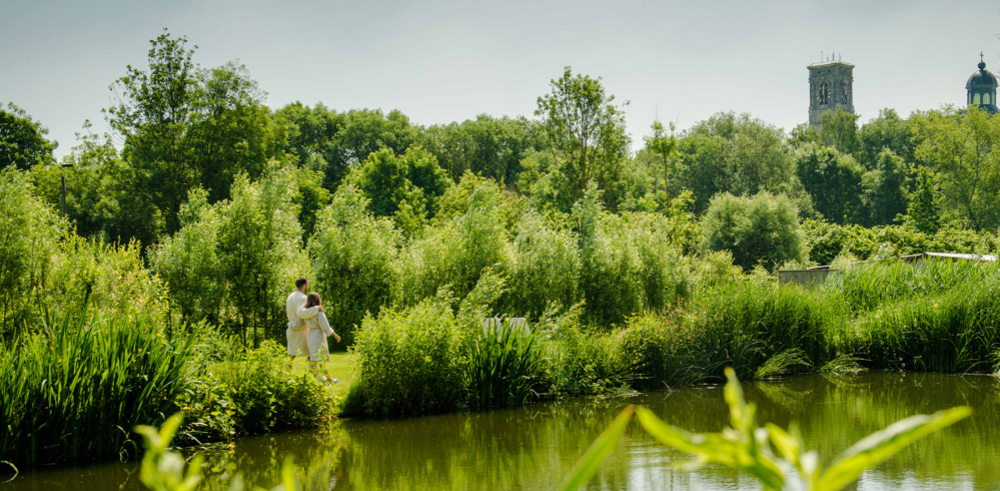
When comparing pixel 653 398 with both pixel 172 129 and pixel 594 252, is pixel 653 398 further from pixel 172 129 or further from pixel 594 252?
pixel 172 129

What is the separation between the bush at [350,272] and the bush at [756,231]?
79.9ft

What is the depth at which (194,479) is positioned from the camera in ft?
1.76

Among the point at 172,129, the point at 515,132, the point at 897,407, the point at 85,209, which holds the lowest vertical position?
the point at 897,407

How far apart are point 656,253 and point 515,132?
149ft

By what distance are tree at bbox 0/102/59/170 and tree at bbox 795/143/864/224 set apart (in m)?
55.8

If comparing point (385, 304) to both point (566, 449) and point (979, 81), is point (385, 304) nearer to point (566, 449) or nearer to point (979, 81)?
point (566, 449)

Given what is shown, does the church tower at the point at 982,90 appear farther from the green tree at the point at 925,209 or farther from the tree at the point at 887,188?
the green tree at the point at 925,209

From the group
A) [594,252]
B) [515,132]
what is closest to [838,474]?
[594,252]

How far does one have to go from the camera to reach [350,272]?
16.6 metres

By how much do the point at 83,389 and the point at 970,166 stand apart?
58.9 m

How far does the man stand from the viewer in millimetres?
11945

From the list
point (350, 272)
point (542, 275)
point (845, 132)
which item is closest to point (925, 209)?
point (845, 132)

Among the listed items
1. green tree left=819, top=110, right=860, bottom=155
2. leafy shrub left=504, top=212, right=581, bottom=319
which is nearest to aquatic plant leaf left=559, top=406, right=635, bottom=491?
leafy shrub left=504, top=212, right=581, bottom=319

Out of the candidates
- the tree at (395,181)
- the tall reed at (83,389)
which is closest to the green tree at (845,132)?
the tree at (395,181)
